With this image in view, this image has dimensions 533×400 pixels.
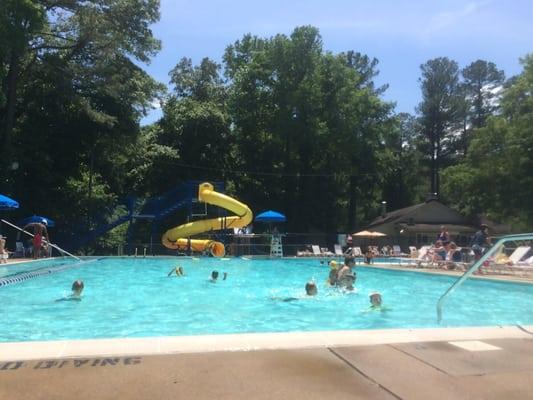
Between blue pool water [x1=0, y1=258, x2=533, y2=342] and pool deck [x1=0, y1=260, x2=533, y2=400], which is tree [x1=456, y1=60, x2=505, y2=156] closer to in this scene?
blue pool water [x1=0, y1=258, x2=533, y2=342]

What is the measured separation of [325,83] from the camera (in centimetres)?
4122

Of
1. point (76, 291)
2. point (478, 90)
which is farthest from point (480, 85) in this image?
point (76, 291)

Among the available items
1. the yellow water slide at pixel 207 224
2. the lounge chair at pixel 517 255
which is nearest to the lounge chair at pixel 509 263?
the lounge chair at pixel 517 255

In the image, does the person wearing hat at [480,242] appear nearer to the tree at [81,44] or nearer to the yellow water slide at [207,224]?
the yellow water slide at [207,224]

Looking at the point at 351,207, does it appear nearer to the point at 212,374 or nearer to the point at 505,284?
the point at 505,284

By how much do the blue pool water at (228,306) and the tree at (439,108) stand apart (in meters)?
36.8

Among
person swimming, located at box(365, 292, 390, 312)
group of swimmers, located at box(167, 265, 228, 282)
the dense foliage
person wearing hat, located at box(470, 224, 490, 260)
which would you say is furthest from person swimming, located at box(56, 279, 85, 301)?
the dense foliage

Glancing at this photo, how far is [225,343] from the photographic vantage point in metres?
5.02

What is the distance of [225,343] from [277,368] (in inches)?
36.4

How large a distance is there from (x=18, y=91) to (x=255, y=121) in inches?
701

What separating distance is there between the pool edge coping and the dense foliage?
20.8 m

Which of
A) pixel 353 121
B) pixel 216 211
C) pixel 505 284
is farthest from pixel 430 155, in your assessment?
pixel 505 284

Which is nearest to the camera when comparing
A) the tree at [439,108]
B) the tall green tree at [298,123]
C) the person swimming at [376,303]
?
the person swimming at [376,303]

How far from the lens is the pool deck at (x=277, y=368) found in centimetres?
366
